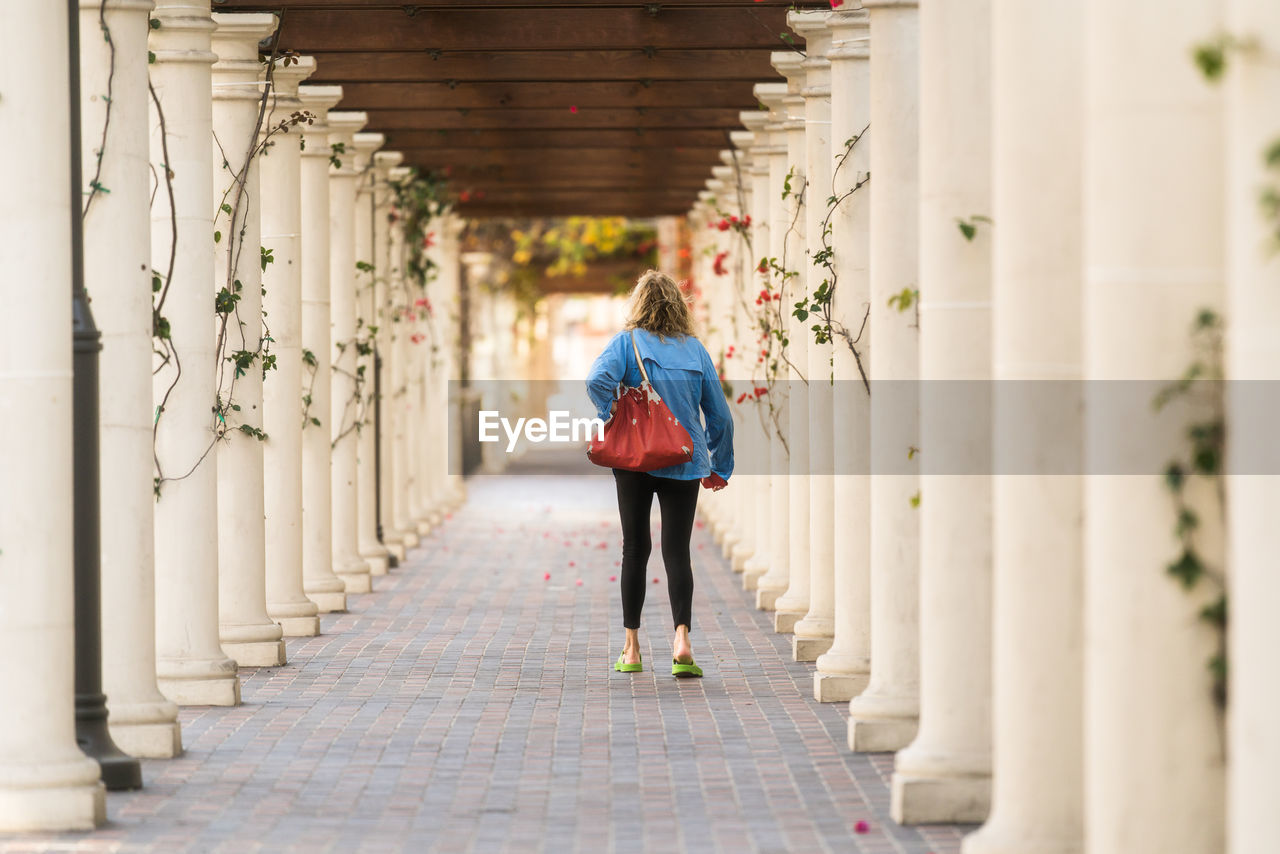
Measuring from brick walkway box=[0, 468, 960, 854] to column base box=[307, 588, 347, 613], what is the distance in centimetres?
12

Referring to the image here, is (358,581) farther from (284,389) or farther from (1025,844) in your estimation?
(1025,844)

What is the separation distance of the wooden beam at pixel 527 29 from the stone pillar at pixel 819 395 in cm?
57

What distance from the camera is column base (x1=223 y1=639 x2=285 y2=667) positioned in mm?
8875

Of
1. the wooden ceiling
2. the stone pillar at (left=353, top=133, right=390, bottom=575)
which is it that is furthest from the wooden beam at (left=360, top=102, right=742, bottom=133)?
the stone pillar at (left=353, top=133, right=390, bottom=575)

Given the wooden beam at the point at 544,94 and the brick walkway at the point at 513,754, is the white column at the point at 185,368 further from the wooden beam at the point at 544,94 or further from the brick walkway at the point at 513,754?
the wooden beam at the point at 544,94

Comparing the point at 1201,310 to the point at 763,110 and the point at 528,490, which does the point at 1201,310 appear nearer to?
the point at 763,110

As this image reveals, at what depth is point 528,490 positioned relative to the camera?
24422mm

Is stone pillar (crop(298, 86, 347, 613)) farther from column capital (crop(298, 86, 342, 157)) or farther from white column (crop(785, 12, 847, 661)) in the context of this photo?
white column (crop(785, 12, 847, 661))

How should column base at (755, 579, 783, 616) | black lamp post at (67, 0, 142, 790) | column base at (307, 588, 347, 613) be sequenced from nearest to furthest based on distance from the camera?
1. black lamp post at (67, 0, 142, 790)
2. column base at (307, 588, 347, 613)
3. column base at (755, 579, 783, 616)

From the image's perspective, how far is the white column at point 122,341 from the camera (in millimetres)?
Answer: 6434

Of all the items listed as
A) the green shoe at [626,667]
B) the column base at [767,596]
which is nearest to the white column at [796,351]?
the column base at [767,596]

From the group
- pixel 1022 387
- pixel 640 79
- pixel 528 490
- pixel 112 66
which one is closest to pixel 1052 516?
pixel 1022 387

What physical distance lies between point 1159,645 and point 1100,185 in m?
1.01

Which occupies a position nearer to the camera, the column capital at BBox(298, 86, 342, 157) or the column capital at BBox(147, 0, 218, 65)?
the column capital at BBox(147, 0, 218, 65)
